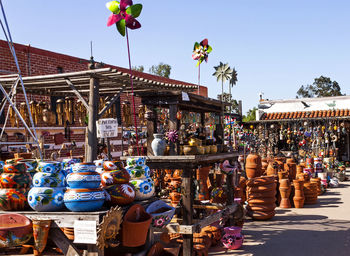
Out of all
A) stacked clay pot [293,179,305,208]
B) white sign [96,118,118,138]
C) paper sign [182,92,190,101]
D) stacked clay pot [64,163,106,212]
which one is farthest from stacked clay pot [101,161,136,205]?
stacked clay pot [293,179,305,208]

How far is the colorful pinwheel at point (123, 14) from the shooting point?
5355mm

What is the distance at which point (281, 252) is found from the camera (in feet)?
16.9

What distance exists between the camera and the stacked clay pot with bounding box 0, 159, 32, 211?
283 centimetres

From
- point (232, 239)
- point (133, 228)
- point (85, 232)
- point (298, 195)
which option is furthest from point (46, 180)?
point (298, 195)

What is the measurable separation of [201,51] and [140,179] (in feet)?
19.6

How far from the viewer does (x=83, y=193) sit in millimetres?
2607

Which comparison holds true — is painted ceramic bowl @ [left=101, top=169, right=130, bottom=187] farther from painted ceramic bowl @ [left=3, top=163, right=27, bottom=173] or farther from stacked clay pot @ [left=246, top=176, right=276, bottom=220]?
stacked clay pot @ [left=246, top=176, right=276, bottom=220]

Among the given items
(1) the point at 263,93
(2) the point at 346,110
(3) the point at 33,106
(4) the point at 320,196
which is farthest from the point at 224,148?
(1) the point at 263,93

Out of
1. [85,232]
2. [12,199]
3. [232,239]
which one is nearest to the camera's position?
[85,232]

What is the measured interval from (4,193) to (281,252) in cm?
380

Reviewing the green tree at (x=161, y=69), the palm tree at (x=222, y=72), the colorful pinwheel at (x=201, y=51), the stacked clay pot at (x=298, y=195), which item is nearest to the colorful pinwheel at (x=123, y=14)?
the colorful pinwheel at (x=201, y=51)

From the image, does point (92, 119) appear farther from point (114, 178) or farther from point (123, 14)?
point (114, 178)

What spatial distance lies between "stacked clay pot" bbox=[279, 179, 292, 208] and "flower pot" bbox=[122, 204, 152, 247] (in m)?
6.14

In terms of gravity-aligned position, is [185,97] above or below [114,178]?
above
